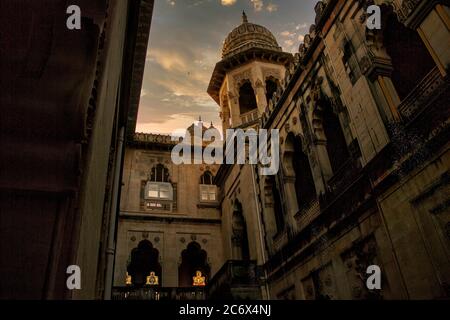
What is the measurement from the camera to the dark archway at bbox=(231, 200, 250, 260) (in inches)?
736

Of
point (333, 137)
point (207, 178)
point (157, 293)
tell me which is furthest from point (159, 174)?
point (333, 137)

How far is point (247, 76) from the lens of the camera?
2166cm

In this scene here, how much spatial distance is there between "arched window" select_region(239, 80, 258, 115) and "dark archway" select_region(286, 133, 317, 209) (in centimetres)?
831

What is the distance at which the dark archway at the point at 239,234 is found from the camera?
18.7m

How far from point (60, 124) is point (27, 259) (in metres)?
0.57

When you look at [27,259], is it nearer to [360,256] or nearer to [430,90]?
[430,90]

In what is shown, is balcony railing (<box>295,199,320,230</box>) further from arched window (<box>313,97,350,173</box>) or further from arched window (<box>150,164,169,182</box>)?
arched window (<box>150,164,169,182</box>)

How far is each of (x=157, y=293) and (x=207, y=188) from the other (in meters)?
7.76

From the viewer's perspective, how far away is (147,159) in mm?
22641

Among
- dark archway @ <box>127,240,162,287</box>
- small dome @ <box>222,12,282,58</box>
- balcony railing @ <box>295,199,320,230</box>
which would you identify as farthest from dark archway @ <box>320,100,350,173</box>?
dark archway @ <box>127,240,162,287</box>

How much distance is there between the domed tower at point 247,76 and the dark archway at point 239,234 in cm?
509

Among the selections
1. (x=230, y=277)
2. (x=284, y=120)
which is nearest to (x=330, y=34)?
(x=284, y=120)

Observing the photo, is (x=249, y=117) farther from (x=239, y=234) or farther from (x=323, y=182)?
(x=323, y=182)

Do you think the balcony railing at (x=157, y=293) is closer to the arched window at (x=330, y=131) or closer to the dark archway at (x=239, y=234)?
the dark archway at (x=239, y=234)
